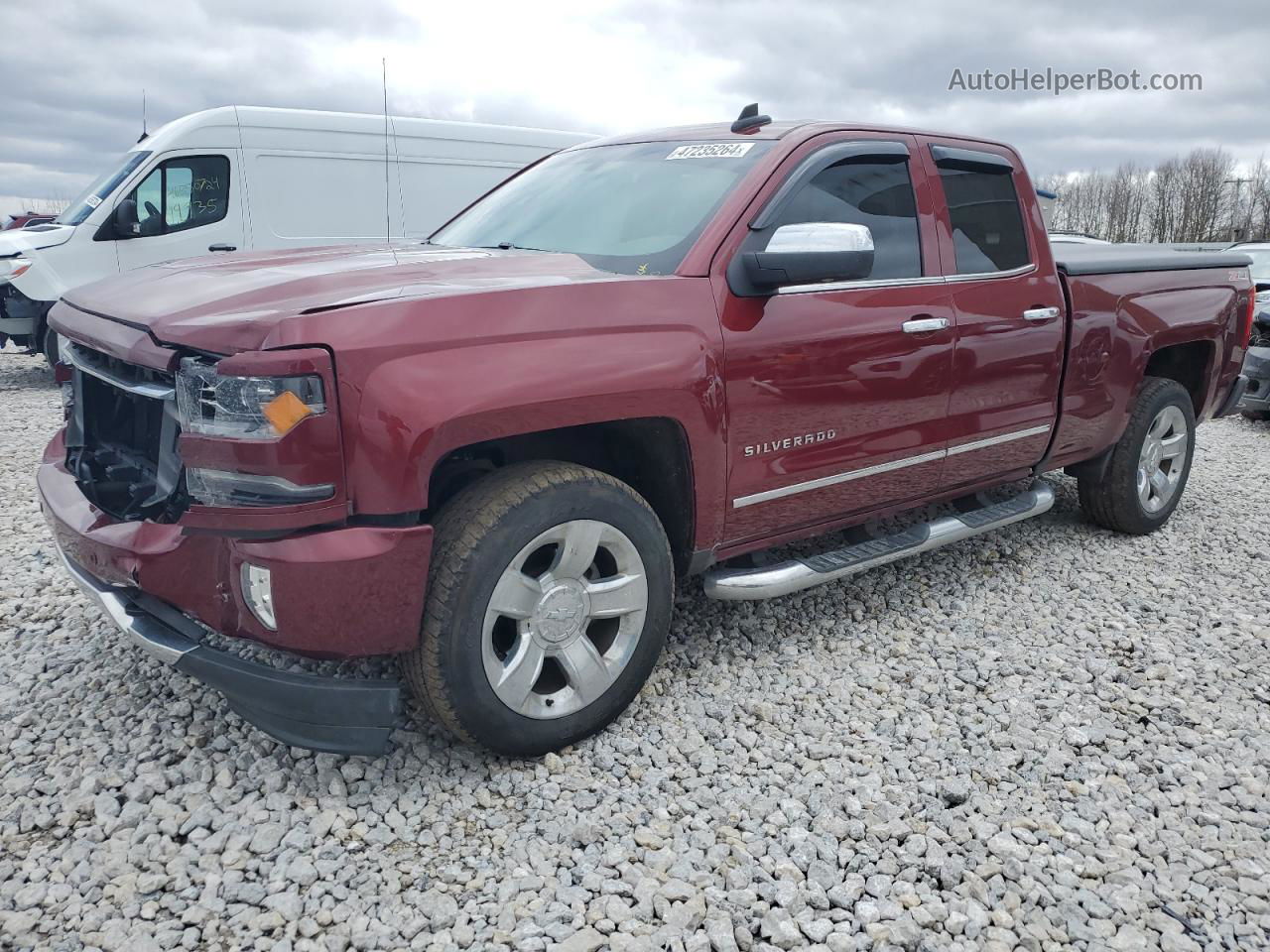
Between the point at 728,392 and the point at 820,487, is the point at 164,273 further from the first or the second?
the point at 820,487

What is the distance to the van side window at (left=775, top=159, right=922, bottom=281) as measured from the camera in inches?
129

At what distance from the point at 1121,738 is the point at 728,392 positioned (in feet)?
5.47

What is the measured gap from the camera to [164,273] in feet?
9.75

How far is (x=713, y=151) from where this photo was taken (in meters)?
3.44

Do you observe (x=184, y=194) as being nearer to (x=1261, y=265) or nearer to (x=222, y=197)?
(x=222, y=197)

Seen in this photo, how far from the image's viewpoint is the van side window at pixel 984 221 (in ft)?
12.4

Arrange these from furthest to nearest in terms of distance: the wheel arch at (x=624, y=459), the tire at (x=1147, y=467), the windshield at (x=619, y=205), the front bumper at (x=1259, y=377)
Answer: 1. the front bumper at (x=1259, y=377)
2. the tire at (x=1147, y=467)
3. the windshield at (x=619, y=205)
4. the wheel arch at (x=624, y=459)

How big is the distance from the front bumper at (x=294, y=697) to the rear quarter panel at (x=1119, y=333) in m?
3.22

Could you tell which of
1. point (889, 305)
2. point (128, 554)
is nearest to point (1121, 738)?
point (889, 305)

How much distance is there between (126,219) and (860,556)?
852cm

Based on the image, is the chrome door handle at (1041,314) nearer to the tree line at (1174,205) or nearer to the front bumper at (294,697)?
the front bumper at (294,697)

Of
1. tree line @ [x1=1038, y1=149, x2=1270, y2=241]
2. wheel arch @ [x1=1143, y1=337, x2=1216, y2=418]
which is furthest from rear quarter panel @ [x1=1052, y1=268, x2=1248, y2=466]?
tree line @ [x1=1038, y1=149, x2=1270, y2=241]

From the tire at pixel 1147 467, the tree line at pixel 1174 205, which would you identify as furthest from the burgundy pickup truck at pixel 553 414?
the tree line at pixel 1174 205

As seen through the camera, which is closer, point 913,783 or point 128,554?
point 128,554
